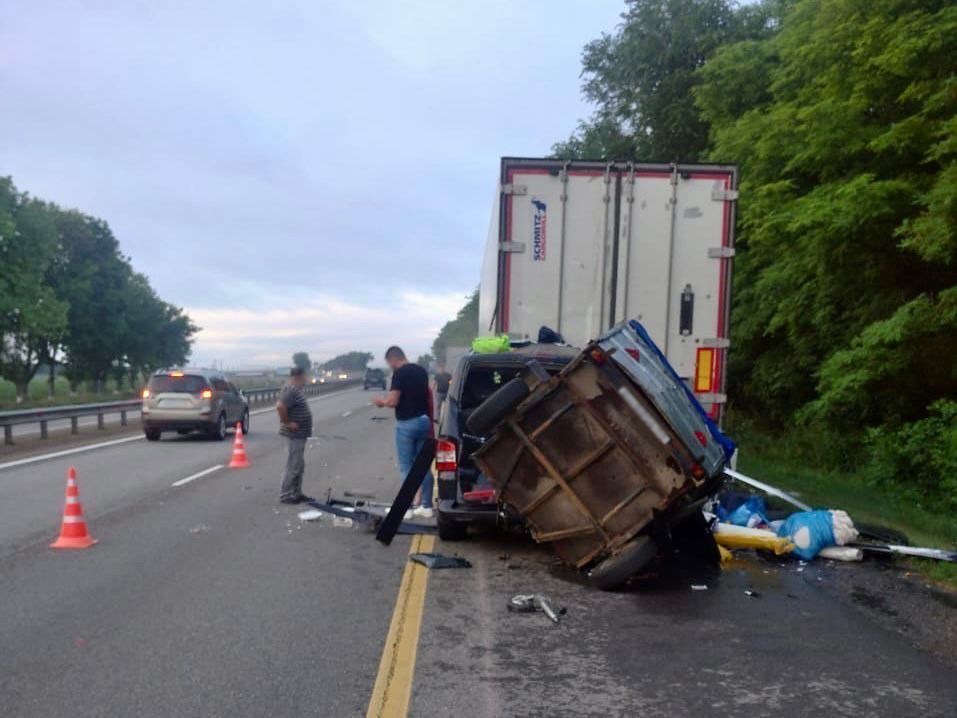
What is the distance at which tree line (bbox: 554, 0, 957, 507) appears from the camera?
46.8ft

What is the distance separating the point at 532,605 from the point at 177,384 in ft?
52.7

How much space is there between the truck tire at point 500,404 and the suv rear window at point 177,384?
14890 millimetres

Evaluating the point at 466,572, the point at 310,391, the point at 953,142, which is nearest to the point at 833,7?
the point at 953,142

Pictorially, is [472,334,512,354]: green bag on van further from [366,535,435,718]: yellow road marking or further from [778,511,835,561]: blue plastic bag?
[778,511,835,561]: blue plastic bag

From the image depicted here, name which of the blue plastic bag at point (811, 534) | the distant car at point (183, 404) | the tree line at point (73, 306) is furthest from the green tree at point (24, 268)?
the blue plastic bag at point (811, 534)

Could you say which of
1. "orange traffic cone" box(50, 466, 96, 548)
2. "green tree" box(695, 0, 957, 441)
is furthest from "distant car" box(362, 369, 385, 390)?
"orange traffic cone" box(50, 466, 96, 548)

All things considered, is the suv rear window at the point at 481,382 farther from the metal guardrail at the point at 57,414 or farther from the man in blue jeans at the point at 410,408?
the metal guardrail at the point at 57,414

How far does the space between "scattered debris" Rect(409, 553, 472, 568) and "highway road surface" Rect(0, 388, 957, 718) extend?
147 millimetres

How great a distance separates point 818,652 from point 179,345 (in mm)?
77095

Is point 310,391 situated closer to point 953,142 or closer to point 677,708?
point 953,142

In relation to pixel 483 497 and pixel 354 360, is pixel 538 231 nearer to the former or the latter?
pixel 483 497

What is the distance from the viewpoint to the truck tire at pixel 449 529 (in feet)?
A: 28.5

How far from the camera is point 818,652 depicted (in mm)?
5715

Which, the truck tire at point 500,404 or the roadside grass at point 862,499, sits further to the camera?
the roadside grass at point 862,499
